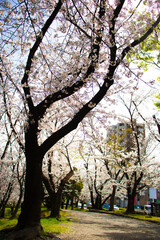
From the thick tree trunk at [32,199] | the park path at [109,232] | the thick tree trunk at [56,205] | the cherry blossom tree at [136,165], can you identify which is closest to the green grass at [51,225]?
the park path at [109,232]

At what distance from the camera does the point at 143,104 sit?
16.5 m

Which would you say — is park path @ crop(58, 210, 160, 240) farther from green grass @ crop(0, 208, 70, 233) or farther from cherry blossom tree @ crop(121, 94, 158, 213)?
cherry blossom tree @ crop(121, 94, 158, 213)

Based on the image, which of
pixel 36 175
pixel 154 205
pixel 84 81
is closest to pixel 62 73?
pixel 84 81

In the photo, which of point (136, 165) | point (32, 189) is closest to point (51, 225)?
point (32, 189)

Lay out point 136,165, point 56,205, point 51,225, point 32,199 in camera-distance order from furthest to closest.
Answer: point 136,165 < point 56,205 < point 51,225 < point 32,199

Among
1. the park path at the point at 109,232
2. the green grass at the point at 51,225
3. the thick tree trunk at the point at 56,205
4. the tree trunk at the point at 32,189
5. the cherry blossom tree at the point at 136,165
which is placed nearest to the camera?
the tree trunk at the point at 32,189

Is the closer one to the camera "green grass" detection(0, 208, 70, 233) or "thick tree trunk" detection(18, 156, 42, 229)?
"thick tree trunk" detection(18, 156, 42, 229)

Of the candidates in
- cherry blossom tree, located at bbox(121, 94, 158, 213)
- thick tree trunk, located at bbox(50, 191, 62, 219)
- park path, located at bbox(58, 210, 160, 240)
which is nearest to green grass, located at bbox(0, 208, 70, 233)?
park path, located at bbox(58, 210, 160, 240)

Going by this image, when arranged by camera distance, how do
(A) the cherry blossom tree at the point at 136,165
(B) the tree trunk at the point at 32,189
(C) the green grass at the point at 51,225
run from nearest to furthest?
1. (B) the tree trunk at the point at 32,189
2. (C) the green grass at the point at 51,225
3. (A) the cherry blossom tree at the point at 136,165

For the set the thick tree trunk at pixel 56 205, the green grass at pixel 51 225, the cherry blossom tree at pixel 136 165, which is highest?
the cherry blossom tree at pixel 136 165

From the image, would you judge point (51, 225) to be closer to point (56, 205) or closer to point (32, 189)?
point (56, 205)

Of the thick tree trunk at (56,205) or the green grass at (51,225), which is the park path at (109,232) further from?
the thick tree trunk at (56,205)

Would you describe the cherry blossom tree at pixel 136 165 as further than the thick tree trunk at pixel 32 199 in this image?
Yes

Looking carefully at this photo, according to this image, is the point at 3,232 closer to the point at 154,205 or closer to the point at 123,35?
the point at 123,35
